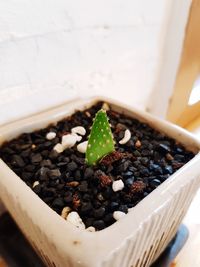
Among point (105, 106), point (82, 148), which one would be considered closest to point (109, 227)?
point (82, 148)

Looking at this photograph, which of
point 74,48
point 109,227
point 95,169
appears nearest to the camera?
point 109,227

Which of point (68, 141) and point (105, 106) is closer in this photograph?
point (68, 141)

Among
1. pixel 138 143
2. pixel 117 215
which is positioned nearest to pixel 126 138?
pixel 138 143

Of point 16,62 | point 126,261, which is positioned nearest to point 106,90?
point 16,62

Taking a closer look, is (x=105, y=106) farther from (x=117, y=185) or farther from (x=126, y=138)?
(x=117, y=185)

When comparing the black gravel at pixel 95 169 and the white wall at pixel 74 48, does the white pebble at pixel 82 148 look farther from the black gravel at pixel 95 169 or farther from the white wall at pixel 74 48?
the white wall at pixel 74 48

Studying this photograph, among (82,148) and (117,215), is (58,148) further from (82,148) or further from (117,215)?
(117,215)

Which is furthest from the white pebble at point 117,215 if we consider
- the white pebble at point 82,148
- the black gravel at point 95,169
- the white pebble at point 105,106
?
the white pebble at point 105,106

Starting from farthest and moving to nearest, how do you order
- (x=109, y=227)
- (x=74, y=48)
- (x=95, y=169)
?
(x=74, y=48) < (x=95, y=169) < (x=109, y=227)

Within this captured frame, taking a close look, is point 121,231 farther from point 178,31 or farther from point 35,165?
point 178,31
